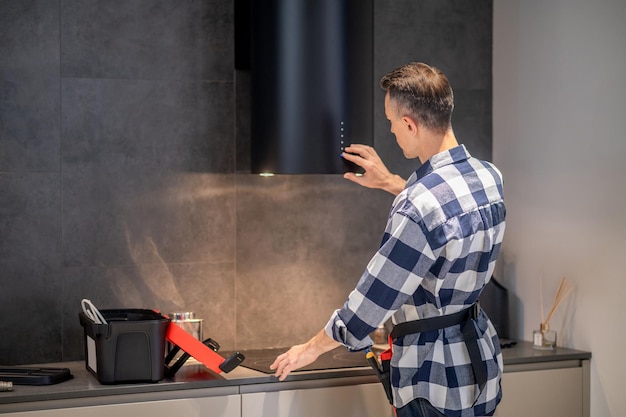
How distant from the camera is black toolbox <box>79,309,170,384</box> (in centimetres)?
247

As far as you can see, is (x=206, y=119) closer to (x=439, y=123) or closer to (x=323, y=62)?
(x=323, y=62)

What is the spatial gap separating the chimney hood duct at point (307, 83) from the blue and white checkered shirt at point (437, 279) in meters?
0.51

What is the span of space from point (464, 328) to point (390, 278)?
291 mm

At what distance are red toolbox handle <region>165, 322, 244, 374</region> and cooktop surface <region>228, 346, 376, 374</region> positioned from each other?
17cm

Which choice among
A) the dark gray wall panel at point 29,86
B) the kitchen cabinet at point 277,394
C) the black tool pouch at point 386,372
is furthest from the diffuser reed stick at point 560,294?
the dark gray wall panel at point 29,86

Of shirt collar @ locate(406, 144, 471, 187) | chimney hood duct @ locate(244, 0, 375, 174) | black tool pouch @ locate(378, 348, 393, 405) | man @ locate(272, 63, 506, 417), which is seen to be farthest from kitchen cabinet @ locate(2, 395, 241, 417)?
shirt collar @ locate(406, 144, 471, 187)

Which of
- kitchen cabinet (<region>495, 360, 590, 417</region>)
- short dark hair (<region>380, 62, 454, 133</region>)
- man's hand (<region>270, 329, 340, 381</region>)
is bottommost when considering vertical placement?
kitchen cabinet (<region>495, 360, 590, 417</region>)

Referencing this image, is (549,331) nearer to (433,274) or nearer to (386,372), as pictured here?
(386,372)

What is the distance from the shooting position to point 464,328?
230 cm

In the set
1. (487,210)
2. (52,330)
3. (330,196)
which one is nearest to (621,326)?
(487,210)

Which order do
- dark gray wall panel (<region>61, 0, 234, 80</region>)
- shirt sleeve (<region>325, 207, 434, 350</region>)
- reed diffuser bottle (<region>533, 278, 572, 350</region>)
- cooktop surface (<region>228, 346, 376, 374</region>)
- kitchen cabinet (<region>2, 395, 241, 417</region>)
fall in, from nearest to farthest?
shirt sleeve (<region>325, 207, 434, 350</region>) < kitchen cabinet (<region>2, 395, 241, 417</region>) < cooktop surface (<region>228, 346, 376, 374</region>) < dark gray wall panel (<region>61, 0, 234, 80</region>) < reed diffuser bottle (<region>533, 278, 572, 350</region>)

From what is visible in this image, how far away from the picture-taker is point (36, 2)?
9.31 feet

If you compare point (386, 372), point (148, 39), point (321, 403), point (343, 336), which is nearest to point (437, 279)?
point (343, 336)

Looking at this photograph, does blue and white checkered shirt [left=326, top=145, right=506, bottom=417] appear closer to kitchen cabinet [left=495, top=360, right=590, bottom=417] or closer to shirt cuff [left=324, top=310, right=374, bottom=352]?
shirt cuff [left=324, top=310, right=374, bottom=352]
